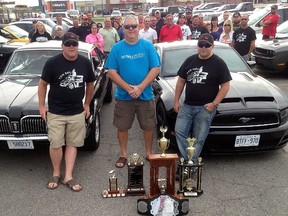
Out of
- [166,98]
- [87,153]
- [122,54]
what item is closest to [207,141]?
[166,98]

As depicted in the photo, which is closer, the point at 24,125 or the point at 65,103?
the point at 65,103

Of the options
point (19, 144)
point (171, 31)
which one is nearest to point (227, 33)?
point (171, 31)

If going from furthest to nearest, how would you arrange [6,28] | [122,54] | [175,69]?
[6,28] → [175,69] → [122,54]

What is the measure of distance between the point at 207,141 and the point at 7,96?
2604mm

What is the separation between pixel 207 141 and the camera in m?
3.96

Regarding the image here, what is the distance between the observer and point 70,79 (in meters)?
3.58

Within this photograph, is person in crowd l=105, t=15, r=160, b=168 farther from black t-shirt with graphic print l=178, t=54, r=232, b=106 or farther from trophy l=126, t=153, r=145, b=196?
trophy l=126, t=153, r=145, b=196

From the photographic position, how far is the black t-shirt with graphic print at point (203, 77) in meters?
3.49

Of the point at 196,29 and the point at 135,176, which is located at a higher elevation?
the point at 196,29

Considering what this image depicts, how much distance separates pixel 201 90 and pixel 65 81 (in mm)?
1493

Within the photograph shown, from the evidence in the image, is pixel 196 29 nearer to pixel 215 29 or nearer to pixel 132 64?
pixel 215 29

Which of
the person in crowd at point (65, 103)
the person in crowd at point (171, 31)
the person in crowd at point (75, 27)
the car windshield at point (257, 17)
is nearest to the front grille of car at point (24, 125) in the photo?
the person in crowd at point (65, 103)

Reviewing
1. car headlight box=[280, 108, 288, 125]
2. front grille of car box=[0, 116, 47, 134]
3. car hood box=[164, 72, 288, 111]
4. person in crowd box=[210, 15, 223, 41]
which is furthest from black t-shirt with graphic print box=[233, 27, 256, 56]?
front grille of car box=[0, 116, 47, 134]

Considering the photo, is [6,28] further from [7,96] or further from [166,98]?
[166,98]
